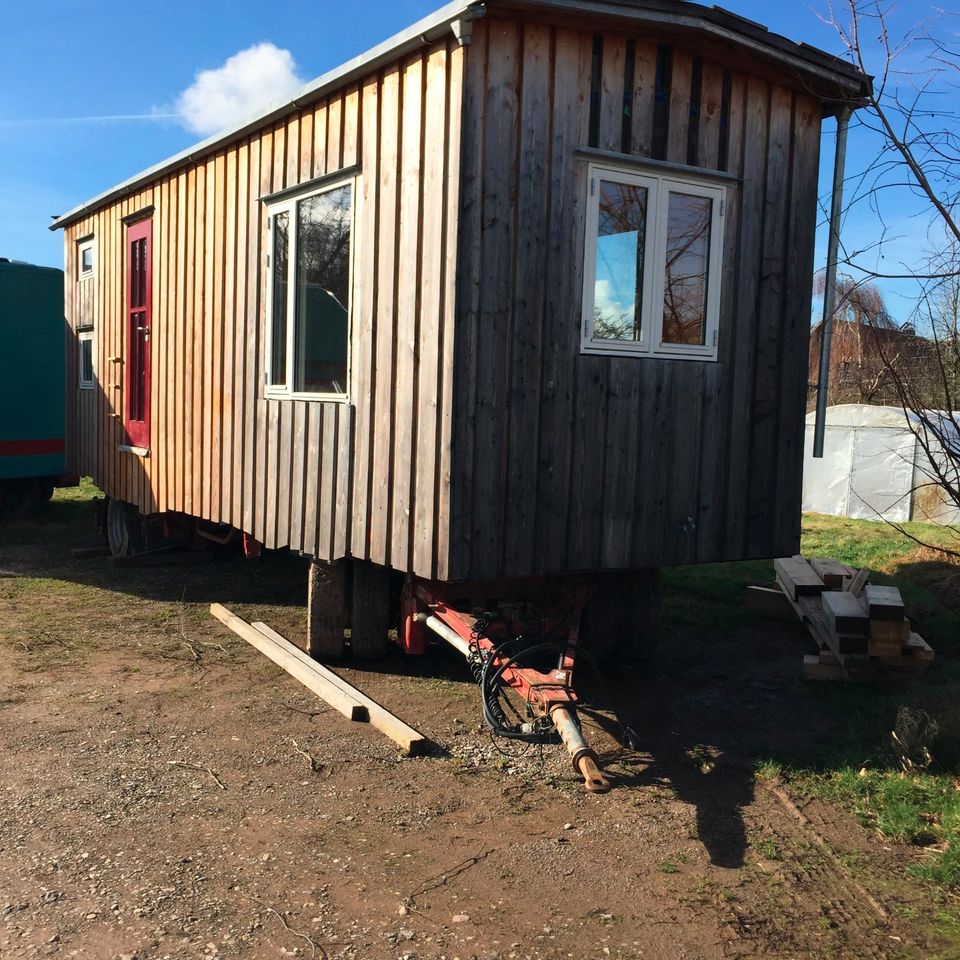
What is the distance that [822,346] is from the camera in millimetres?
6195

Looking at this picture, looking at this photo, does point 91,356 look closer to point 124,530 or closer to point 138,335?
point 138,335

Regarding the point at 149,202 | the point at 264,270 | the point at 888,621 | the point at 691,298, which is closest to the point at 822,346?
the point at 691,298

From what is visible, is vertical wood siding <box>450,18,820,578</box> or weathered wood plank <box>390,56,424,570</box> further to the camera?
weathered wood plank <box>390,56,424,570</box>

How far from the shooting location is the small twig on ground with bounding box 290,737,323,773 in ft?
15.1

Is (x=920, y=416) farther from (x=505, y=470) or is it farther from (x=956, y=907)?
(x=956, y=907)

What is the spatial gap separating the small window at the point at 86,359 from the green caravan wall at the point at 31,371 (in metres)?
2.07

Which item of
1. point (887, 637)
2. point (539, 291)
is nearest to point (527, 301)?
point (539, 291)

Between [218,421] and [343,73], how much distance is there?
9.87ft

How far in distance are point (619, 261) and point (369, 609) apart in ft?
9.34

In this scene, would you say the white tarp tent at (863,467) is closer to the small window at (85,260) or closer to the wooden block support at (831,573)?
the wooden block support at (831,573)

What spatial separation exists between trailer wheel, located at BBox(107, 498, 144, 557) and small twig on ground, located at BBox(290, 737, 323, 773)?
561 centimetres

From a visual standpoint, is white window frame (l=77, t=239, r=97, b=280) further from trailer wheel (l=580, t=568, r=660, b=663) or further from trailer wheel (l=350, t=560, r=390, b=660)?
trailer wheel (l=580, t=568, r=660, b=663)

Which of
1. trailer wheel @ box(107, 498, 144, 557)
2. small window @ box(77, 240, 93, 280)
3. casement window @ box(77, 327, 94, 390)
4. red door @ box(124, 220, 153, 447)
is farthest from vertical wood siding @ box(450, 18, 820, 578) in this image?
small window @ box(77, 240, 93, 280)

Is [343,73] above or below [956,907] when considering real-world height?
above
